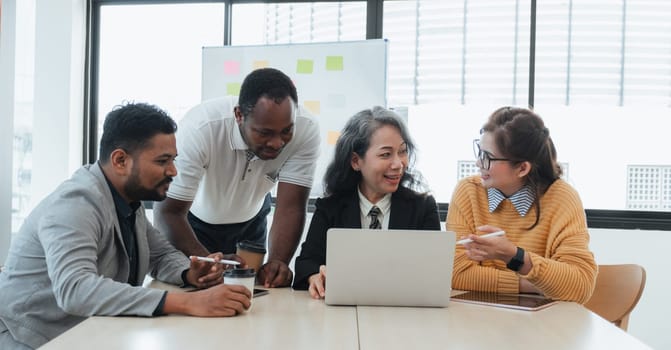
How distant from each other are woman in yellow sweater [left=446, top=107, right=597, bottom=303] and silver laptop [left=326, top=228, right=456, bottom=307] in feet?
0.75

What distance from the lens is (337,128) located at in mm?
3832

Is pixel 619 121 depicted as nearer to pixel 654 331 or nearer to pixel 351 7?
pixel 654 331

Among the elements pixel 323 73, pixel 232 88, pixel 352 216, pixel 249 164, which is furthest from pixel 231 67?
pixel 352 216

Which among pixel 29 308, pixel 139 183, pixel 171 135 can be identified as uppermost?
pixel 171 135

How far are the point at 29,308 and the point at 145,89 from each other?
292 cm

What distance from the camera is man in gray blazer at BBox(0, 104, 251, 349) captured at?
55.1 inches

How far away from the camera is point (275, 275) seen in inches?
74.8

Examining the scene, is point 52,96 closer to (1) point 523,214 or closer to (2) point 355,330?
(1) point 523,214

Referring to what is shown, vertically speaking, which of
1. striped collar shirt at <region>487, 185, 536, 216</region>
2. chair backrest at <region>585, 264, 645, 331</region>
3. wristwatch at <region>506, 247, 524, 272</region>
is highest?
striped collar shirt at <region>487, 185, 536, 216</region>

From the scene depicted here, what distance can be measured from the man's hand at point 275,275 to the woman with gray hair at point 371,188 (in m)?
0.05

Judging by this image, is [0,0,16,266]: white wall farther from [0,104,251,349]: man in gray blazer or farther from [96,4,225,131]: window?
[0,104,251,349]: man in gray blazer

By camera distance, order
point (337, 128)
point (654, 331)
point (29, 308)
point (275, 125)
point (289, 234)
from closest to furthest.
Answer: point (29, 308)
point (275, 125)
point (289, 234)
point (654, 331)
point (337, 128)

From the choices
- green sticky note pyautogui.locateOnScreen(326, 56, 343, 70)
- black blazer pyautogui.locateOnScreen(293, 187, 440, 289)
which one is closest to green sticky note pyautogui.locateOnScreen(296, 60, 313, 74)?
green sticky note pyautogui.locateOnScreen(326, 56, 343, 70)

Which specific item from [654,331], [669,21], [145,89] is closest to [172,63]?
[145,89]
